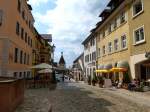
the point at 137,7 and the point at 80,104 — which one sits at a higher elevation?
the point at 137,7

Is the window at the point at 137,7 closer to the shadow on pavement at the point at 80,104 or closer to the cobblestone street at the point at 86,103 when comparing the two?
the cobblestone street at the point at 86,103

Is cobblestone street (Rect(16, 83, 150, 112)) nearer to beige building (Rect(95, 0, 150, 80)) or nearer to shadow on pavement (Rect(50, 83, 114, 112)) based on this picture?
shadow on pavement (Rect(50, 83, 114, 112))

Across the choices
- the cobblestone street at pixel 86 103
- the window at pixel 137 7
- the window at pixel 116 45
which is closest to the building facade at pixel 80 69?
the window at pixel 116 45

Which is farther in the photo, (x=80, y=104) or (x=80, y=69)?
(x=80, y=69)

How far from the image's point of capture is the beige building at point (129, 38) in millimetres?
21562

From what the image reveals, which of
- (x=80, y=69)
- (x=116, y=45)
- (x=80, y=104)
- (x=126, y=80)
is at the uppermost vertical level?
(x=116, y=45)

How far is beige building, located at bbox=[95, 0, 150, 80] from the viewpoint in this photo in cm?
2156

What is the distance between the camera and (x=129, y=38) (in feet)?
80.9

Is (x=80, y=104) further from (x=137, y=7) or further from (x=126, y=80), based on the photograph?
(x=137, y=7)

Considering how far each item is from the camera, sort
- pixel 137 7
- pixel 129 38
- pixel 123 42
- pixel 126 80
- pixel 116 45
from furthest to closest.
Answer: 1. pixel 116 45
2. pixel 123 42
3. pixel 126 80
4. pixel 129 38
5. pixel 137 7

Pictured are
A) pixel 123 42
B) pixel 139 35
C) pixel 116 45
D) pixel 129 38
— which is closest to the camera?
pixel 139 35

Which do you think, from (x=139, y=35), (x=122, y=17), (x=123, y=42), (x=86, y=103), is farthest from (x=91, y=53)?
(x=86, y=103)

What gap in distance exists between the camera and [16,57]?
25922mm

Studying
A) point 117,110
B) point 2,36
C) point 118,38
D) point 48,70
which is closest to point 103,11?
point 118,38
